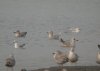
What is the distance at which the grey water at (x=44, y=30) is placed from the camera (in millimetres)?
20609

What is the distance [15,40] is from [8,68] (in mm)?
7180

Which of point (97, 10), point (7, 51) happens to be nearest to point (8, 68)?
point (7, 51)

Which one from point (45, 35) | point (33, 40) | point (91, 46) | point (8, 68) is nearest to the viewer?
point (8, 68)

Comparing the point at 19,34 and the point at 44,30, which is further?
the point at 44,30

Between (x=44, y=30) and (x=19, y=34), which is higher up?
(x=44, y=30)

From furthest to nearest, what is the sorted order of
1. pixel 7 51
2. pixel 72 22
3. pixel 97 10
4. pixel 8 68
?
pixel 97 10 < pixel 72 22 < pixel 7 51 < pixel 8 68

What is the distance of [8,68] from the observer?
60.4 feet

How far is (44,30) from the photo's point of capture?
29578 millimetres

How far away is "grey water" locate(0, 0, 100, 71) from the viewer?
20.6 metres

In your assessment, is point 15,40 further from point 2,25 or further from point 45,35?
point 2,25

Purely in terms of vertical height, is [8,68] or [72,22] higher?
[72,22]

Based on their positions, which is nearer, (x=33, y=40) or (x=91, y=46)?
(x=91, y=46)

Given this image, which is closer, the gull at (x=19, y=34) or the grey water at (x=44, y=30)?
the grey water at (x=44, y=30)

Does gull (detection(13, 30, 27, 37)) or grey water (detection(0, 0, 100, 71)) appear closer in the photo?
grey water (detection(0, 0, 100, 71))
